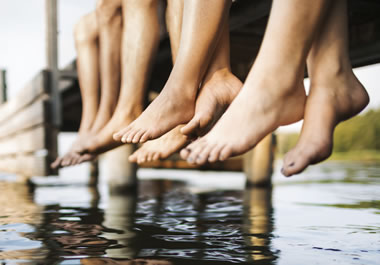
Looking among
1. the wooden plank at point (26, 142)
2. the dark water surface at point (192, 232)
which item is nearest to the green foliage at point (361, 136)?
the wooden plank at point (26, 142)

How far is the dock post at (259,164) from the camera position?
15.0 ft

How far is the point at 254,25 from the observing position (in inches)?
100

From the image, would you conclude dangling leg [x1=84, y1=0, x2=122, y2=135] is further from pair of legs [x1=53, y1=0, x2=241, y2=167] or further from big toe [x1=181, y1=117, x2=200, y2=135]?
big toe [x1=181, y1=117, x2=200, y2=135]

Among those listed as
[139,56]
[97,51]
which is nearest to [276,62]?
[139,56]

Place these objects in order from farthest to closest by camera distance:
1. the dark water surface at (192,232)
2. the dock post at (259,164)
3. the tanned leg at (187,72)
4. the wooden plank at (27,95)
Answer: the dock post at (259,164)
the wooden plank at (27,95)
the dark water surface at (192,232)
the tanned leg at (187,72)

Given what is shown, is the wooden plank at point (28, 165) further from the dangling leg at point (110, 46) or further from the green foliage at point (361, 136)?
the green foliage at point (361, 136)

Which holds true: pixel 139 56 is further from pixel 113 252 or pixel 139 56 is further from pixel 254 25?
pixel 254 25

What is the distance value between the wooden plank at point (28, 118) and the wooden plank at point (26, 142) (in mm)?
54

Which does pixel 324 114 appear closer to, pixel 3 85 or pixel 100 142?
pixel 100 142

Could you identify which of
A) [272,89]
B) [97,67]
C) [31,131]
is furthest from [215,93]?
[31,131]

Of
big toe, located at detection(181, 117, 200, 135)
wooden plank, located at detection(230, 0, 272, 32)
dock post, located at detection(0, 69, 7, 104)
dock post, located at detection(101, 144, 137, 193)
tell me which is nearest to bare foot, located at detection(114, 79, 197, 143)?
big toe, located at detection(181, 117, 200, 135)

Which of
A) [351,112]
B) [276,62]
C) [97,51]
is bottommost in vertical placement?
[351,112]

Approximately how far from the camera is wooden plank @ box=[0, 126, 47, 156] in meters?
4.16

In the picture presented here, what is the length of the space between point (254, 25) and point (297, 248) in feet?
4.28
